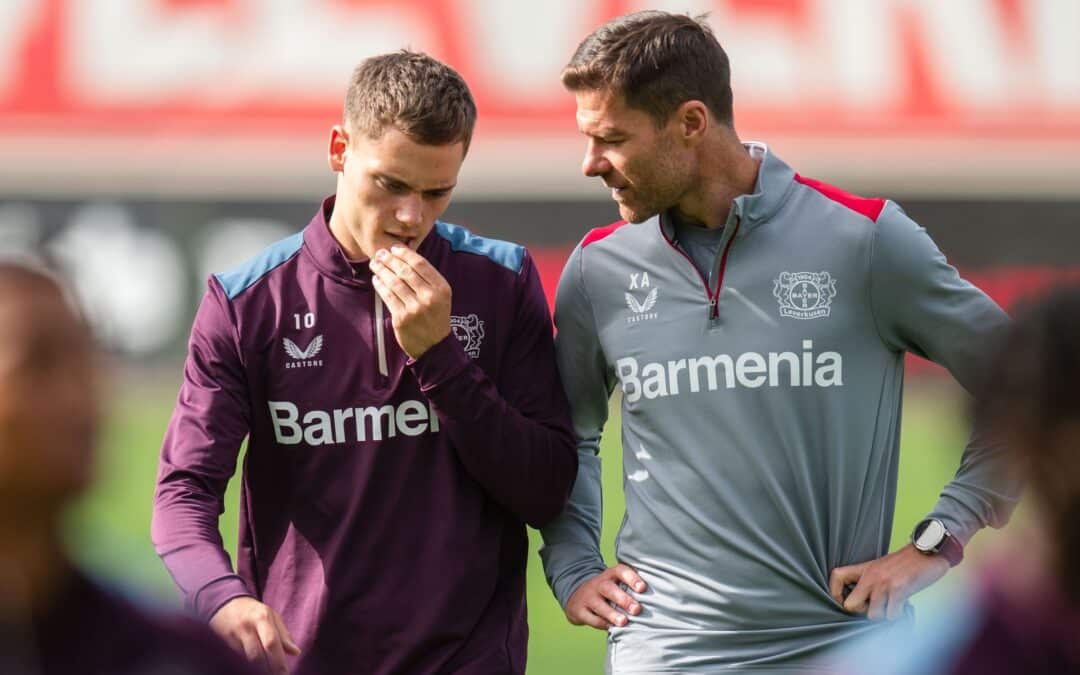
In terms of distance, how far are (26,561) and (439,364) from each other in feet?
4.35

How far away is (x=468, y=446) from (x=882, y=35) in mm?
8505

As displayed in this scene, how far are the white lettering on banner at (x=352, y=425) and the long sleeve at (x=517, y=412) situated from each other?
3.2 inches

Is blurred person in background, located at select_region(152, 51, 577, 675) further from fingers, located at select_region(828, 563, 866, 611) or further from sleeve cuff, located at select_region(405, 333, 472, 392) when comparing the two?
fingers, located at select_region(828, 563, 866, 611)

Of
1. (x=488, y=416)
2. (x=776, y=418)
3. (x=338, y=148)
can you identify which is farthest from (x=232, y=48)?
(x=776, y=418)

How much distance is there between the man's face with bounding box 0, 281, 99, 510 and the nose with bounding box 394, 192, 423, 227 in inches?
53.2

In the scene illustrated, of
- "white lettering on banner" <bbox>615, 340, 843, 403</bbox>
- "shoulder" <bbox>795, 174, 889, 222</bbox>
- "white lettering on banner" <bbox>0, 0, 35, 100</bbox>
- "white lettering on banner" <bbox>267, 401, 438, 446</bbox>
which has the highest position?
"white lettering on banner" <bbox>0, 0, 35, 100</bbox>

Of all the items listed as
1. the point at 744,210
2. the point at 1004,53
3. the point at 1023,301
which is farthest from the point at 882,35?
the point at 1023,301

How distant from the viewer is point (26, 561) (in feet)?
4.11

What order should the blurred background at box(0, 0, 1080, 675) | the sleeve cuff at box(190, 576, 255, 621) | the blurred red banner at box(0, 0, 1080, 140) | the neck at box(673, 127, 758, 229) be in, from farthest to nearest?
1. the blurred red banner at box(0, 0, 1080, 140)
2. the blurred background at box(0, 0, 1080, 675)
3. the neck at box(673, 127, 758, 229)
4. the sleeve cuff at box(190, 576, 255, 621)

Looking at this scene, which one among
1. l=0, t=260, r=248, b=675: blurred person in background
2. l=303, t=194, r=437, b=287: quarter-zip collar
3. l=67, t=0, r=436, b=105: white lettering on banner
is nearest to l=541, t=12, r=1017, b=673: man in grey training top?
l=303, t=194, r=437, b=287: quarter-zip collar

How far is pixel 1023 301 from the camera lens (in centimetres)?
135

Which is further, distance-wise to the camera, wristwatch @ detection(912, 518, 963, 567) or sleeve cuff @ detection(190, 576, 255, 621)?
wristwatch @ detection(912, 518, 963, 567)

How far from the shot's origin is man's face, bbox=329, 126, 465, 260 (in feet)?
8.50

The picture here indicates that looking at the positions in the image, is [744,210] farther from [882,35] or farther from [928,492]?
[882,35]
